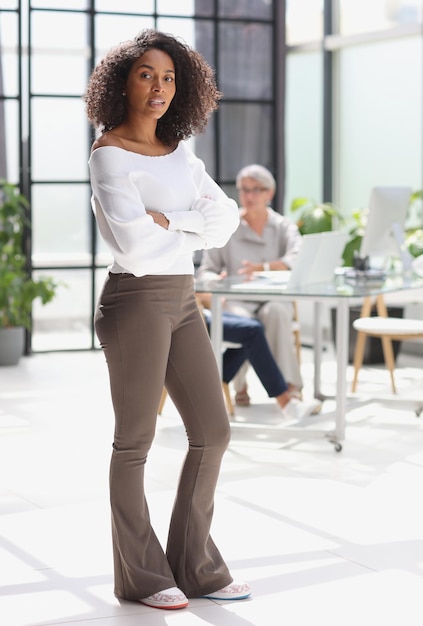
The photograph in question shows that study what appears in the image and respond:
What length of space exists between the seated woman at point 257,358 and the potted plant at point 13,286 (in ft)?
6.81

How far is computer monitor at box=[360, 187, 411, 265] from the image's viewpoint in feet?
19.6

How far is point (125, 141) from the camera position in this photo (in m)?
2.93

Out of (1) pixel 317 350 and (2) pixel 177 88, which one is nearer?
(2) pixel 177 88

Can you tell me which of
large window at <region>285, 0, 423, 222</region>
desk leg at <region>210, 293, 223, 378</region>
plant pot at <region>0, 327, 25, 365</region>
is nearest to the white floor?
desk leg at <region>210, 293, 223, 378</region>

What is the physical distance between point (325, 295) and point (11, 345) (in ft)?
10.3

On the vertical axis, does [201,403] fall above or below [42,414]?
above

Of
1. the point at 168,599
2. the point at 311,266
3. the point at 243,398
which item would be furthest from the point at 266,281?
the point at 168,599

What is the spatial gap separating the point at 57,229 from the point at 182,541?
5.26 metres

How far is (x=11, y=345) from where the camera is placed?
24.4 feet

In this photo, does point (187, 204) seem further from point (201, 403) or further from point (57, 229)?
point (57, 229)

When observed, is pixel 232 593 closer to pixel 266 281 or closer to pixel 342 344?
pixel 342 344

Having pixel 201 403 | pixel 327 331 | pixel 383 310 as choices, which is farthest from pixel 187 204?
pixel 327 331

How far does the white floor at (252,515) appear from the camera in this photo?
119 inches

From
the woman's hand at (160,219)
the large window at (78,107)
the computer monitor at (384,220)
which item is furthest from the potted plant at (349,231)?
the woman's hand at (160,219)
